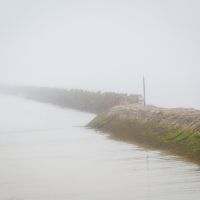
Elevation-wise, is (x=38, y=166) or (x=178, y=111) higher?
(x=178, y=111)

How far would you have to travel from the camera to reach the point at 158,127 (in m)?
32.0

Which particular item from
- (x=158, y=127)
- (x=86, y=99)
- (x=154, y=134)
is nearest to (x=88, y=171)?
(x=154, y=134)

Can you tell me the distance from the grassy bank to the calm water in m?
0.87

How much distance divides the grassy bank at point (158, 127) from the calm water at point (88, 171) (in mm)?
873

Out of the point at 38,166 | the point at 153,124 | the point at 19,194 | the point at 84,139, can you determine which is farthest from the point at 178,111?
the point at 19,194

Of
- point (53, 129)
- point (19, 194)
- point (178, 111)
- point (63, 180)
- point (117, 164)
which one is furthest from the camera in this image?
point (53, 129)

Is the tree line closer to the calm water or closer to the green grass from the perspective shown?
the green grass

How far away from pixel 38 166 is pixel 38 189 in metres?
4.92

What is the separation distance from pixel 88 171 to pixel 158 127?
25.1 feet

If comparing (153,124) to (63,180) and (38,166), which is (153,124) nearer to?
(38,166)

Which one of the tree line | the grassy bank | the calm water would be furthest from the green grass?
the tree line

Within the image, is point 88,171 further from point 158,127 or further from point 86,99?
point 86,99

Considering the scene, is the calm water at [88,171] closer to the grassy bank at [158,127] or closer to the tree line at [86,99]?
the grassy bank at [158,127]

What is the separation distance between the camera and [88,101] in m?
62.2
